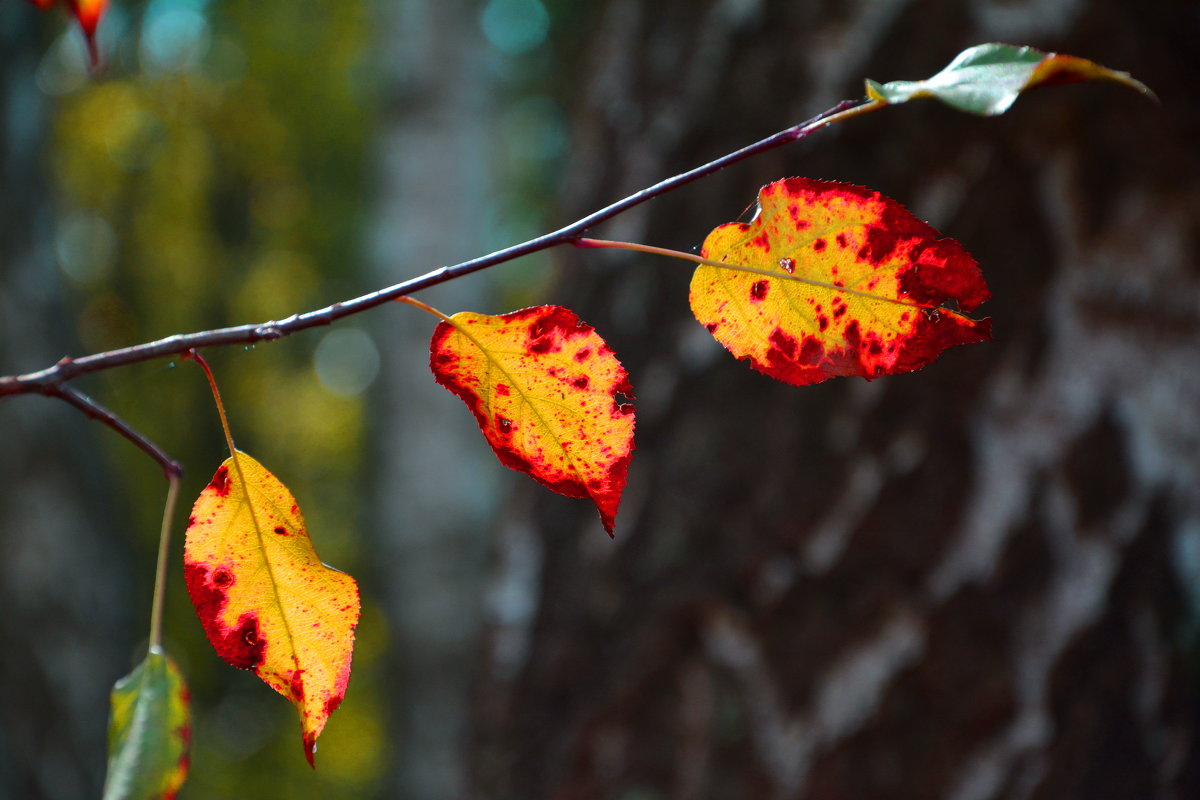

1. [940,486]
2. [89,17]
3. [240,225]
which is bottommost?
[940,486]

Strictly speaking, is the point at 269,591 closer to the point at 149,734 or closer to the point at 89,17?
the point at 149,734

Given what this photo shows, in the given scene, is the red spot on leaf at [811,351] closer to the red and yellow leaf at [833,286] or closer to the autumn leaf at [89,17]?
the red and yellow leaf at [833,286]

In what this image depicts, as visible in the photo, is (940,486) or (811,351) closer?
(811,351)

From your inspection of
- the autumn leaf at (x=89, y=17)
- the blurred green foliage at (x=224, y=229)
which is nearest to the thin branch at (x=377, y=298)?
the autumn leaf at (x=89, y=17)

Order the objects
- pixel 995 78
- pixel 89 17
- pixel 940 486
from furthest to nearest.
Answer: pixel 940 486 < pixel 89 17 < pixel 995 78

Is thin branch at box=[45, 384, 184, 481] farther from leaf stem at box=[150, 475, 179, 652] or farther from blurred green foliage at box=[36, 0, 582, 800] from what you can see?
blurred green foliage at box=[36, 0, 582, 800]

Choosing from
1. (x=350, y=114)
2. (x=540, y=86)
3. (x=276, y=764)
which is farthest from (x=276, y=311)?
(x=276, y=764)

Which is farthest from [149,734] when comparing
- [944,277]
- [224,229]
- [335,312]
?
[224,229]
